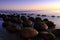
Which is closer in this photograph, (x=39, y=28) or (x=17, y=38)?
(x=17, y=38)

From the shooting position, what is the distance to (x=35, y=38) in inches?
764

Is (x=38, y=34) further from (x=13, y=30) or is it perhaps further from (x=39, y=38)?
(x=13, y=30)

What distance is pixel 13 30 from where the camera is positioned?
24078mm

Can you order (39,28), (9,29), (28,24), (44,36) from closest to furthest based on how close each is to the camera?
1. (44,36)
2. (39,28)
3. (9,29)
4. (28,24)

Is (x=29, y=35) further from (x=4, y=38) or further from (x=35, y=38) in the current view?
(x=4, y=38)

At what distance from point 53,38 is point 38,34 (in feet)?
5.87

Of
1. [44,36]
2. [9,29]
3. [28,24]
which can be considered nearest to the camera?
[44,36]

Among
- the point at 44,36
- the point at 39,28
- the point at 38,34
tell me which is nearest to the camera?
the point at 44,36

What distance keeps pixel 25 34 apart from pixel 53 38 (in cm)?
275

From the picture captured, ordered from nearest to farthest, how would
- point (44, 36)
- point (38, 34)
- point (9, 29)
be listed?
point (44, 36), point (38, 34), point (9, 29)

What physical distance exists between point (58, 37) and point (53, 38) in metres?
1.38

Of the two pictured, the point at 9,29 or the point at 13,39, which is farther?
the point at 9,29

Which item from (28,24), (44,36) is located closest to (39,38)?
(44,36)

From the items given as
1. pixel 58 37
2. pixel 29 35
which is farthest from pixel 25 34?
pixel 58 37
